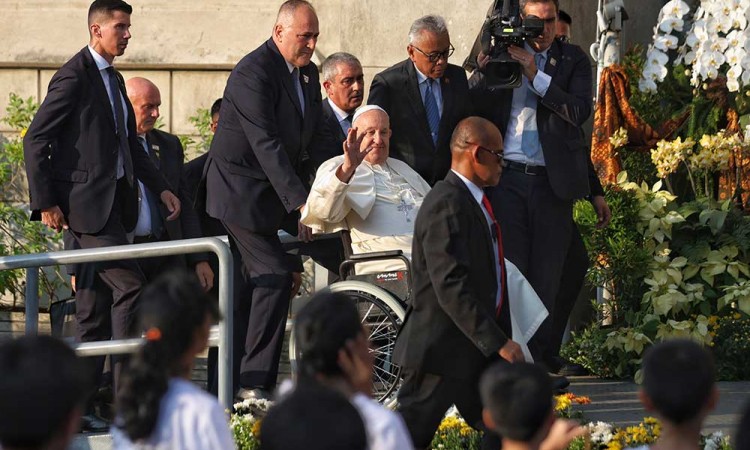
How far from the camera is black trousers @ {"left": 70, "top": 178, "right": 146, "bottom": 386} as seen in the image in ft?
25.4

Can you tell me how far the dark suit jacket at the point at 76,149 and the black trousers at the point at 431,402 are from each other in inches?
87.5

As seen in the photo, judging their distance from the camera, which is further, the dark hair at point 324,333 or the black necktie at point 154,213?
the black necktie at point 154,213

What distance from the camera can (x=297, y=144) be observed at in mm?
8320

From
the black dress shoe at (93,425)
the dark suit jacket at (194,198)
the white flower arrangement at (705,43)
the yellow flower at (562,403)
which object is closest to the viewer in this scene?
the yellow flower at (562,403)

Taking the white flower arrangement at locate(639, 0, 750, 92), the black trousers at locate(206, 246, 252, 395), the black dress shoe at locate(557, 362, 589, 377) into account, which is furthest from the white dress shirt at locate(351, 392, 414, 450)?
the white flower arrangement at locate(639, 0, 750, 92)

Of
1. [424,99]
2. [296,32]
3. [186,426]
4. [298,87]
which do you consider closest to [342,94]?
[424,99]

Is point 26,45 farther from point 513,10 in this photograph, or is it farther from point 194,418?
point 194,418

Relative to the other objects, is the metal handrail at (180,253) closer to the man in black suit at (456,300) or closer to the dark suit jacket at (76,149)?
the dark suit jacket at (76,149)

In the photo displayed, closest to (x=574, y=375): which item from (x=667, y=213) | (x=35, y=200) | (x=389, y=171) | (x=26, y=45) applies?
(x=667, y=213)

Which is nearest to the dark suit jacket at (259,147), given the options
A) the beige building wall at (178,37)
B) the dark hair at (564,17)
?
the dark hair at (564,17)

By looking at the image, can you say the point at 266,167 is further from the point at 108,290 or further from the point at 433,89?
the point at 433,89

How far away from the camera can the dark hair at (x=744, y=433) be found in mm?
3846

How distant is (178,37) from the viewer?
1123 cm

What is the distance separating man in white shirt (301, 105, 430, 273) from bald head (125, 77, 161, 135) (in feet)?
4.48
